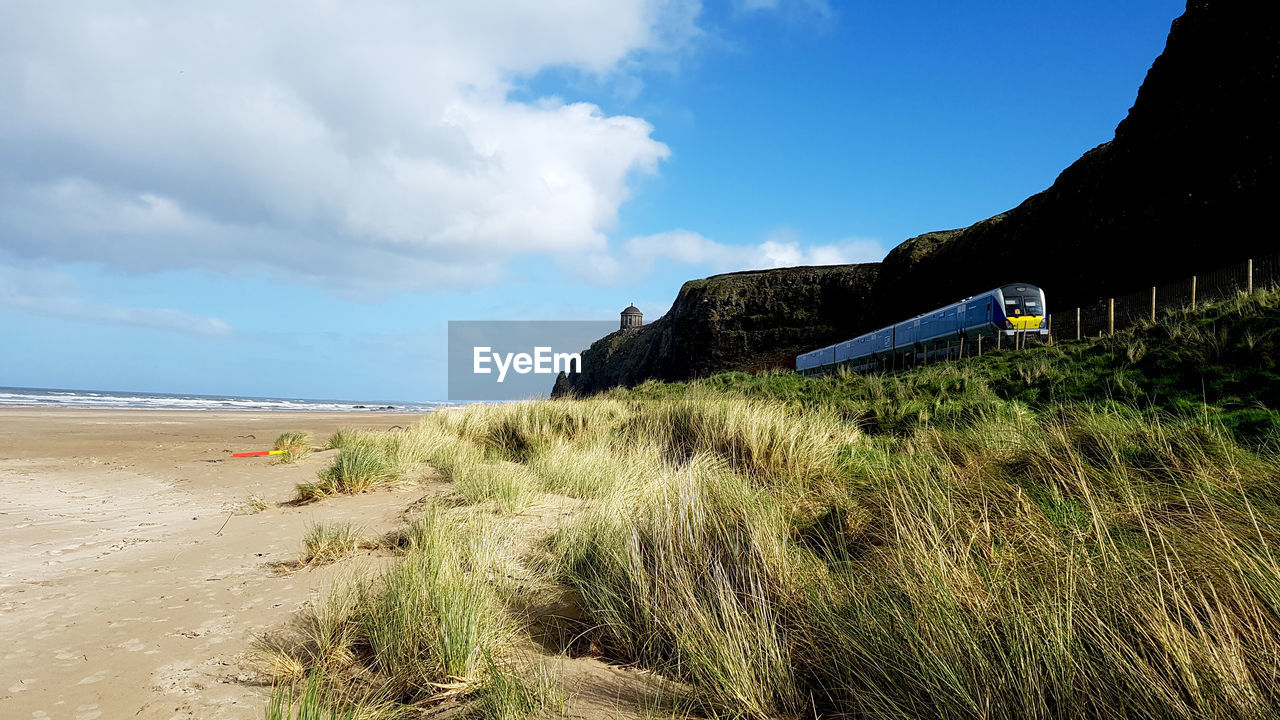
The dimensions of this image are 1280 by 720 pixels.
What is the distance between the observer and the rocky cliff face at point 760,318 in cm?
5550

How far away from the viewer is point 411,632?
2828 mm

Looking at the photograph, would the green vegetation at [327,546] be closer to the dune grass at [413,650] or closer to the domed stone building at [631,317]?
the dune grass at [413,650]

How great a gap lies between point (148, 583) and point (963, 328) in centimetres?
2697

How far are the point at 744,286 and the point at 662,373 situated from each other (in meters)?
12.1

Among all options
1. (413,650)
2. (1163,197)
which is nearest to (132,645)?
(413,650)

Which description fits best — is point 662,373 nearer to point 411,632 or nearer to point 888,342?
point 888,342

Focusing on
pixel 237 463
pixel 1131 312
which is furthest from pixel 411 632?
pixel 1131 312

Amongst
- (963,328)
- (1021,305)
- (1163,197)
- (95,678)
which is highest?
(1163,197)

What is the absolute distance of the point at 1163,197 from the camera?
28453 mm

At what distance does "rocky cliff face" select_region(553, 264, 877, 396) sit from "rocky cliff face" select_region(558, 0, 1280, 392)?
23.8 ft

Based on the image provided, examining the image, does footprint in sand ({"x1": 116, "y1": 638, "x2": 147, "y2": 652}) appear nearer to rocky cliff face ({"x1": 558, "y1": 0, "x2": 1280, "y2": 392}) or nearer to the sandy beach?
the sandy beach

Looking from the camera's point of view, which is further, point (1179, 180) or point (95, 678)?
point (1179, 180)

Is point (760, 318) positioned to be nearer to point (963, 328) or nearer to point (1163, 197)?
point (1163, 197)

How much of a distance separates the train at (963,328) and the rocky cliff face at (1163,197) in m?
7.88
